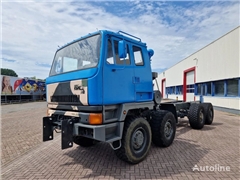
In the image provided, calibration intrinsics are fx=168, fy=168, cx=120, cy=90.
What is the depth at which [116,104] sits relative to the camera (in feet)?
12.4

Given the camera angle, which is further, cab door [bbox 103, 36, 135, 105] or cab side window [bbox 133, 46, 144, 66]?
cab side window [bbox 133, 46, 144, 66]

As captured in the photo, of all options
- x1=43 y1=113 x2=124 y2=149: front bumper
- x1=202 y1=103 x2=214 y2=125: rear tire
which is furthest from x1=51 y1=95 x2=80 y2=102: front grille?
x1=202 y1=103 x2=214 y2=125: rear tire

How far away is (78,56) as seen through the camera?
4.02 m

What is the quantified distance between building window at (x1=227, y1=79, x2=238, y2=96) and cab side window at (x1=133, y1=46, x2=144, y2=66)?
34.1 feet

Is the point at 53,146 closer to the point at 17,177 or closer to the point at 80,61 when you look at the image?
the point at 17,177

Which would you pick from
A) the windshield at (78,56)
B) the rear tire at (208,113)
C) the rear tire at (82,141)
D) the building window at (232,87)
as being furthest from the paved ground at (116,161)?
the building window at (232,87)

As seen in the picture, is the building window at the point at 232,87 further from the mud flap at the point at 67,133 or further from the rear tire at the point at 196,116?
the mud flap at the point at 67,133

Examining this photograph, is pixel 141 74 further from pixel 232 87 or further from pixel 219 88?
pixel 219 88

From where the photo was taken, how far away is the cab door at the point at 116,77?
138 inches

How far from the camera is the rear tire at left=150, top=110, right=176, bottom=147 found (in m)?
4.85

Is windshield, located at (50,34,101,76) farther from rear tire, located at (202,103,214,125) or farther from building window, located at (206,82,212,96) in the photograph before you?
building window, located at (206,82,212,96)

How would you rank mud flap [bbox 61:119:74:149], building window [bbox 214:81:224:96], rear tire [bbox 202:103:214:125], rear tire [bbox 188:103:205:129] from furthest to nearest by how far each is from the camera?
building window [bbox 214:81:224:96], rear tire [bbox 202:103:214:125], rear tire [bbox 188:103:205:129], mud flap [bbox 61:119:74:149]

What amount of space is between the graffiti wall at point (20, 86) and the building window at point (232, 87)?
26.8 m

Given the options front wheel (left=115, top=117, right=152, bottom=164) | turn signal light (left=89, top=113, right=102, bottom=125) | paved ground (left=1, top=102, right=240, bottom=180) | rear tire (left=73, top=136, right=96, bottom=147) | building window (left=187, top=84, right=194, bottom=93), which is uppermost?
building window (left=187, top=84, right=194, bottom=93)
